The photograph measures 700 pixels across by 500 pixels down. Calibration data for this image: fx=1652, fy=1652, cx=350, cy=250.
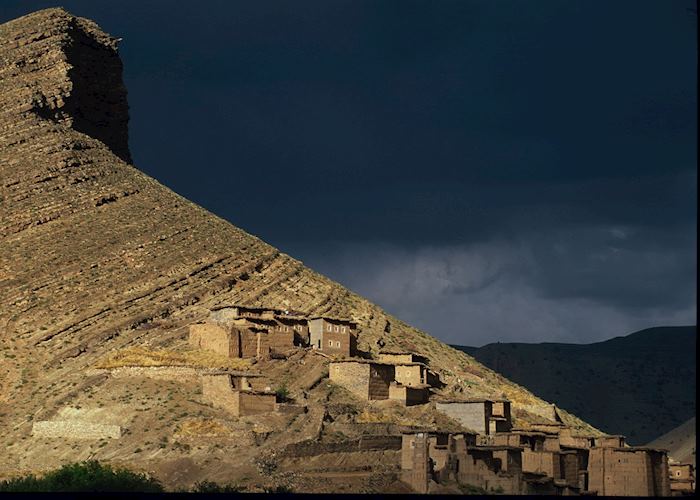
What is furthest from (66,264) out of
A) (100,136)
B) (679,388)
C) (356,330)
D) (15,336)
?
(679,388)

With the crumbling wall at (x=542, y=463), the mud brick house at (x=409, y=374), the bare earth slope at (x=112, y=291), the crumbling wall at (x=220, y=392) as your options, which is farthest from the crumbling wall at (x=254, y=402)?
the crumbling wall at (x=542, y=463)

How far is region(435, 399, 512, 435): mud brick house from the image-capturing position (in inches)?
2840

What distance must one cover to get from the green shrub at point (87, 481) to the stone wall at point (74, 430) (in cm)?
460

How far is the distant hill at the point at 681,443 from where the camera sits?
9638 cm

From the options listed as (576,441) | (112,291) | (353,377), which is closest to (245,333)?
(353,377)

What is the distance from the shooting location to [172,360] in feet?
249

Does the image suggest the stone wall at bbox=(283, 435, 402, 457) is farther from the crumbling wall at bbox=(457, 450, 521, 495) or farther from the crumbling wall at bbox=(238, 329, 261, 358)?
the crumbling wall at bbox=(238, 329, 261, 358)

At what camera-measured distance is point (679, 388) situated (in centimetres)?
15875

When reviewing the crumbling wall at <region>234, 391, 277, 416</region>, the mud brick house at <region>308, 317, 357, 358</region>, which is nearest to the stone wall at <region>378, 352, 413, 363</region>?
the mud brick house at <region>308, 317, 357, 358</region>

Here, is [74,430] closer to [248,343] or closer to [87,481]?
[87,481]

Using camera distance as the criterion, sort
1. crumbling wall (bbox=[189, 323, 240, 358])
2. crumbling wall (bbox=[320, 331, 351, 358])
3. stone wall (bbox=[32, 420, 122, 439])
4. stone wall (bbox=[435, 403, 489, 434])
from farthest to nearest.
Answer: crumbling wall (bbox=[320, 331, 351, 358]) → crumbling wall (bbox=[189, 323, 240, 358]) → stone wall (bbox=[435, 403, 489, 434]) → stone wall (bbox=[32, 420, 122, 439])

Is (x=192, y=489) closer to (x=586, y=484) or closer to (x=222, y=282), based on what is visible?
→ (x=586, y=484)

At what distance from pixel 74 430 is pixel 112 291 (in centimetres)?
1936

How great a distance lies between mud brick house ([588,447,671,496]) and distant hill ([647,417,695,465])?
77.8 ft
